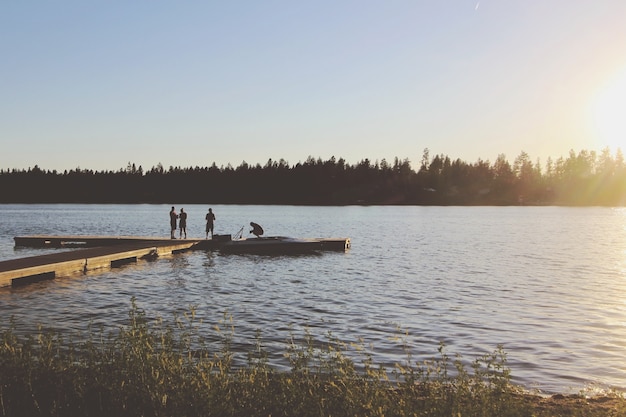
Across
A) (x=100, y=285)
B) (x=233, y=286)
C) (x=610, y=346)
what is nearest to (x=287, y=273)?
(x=233, y=286)

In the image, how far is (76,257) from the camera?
1208 inches

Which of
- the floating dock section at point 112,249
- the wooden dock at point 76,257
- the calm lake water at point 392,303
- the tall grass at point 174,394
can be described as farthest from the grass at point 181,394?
the floating dock section at point 112,249

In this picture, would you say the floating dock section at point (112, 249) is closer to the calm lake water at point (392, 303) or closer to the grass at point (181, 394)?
the calm lake water at point (392, 303)

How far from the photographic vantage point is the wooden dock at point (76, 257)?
84.0ft

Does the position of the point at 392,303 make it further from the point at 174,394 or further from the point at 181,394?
the point at 181,394

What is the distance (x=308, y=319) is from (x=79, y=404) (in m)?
11.3

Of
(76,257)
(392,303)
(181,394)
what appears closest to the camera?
(181,394)

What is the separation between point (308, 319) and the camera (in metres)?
19.0

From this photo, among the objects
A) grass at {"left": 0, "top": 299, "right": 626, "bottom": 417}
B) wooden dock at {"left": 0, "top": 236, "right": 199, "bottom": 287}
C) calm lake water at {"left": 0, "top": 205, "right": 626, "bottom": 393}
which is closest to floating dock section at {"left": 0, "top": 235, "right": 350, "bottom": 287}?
wooden dock at {"left": 0, "top": 236, "right": 199, "bottom": 287}

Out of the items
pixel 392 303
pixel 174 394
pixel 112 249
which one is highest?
pixel 174 394

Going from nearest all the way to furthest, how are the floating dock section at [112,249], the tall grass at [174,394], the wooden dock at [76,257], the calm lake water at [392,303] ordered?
the tall grass at [174,394]
the calm lake water at [392,303]
the wooden dock at [76,257]
the floating dock section at [112,249]

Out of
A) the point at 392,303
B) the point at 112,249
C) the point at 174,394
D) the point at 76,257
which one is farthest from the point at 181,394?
the point at 112,249

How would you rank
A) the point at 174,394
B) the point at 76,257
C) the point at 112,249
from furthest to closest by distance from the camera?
1. the point at 112,249
2. the point at 76,257
3. the point at 174,394

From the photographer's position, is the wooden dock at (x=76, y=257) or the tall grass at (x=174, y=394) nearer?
the tall grass at (x=174, y=394)
